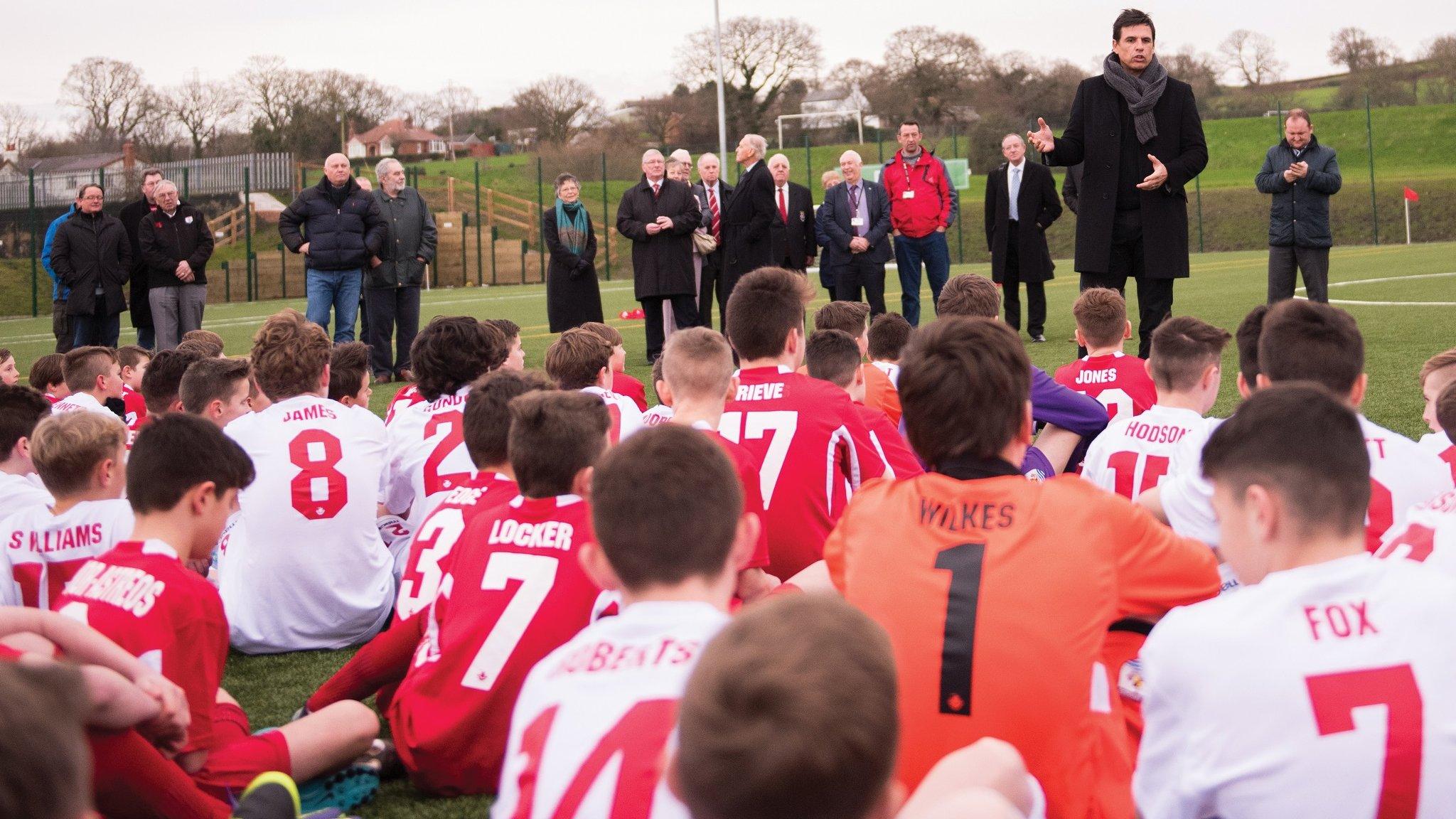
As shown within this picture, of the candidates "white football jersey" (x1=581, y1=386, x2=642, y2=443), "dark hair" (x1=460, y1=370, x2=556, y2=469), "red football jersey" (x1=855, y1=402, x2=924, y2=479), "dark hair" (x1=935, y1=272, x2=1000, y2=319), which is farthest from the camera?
"dark hair" (x1=935, y1=272, x2=1000, y2=319)

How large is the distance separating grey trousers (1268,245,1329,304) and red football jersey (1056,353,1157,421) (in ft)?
19.5

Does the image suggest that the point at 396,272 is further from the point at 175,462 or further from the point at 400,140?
the point at 400,140

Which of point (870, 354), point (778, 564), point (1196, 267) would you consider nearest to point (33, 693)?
point (778, 564)

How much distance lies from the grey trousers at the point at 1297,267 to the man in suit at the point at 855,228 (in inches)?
145

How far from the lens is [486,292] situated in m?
28.1

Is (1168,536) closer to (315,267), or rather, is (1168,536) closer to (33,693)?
(33,693)

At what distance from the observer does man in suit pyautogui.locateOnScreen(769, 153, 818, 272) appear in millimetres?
13188

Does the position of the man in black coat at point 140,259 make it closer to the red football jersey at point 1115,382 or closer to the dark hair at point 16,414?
the dark hair at point 16,414

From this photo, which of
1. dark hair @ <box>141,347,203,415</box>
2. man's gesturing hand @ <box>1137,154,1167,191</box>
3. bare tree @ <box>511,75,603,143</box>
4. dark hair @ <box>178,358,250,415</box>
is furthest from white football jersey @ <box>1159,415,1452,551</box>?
bare tree @ <box>511,75,603,143</box>

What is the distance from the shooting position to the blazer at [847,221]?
1323cm

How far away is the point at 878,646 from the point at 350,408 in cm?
397

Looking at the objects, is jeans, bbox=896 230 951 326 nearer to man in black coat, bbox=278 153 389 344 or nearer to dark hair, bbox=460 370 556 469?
man in black coat, bbox=278 153 389 344

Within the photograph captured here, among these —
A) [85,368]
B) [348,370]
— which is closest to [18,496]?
[348,370]

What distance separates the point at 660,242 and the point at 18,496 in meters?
8.33
